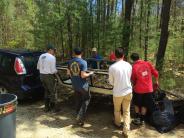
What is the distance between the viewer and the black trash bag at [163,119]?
7.17 meters

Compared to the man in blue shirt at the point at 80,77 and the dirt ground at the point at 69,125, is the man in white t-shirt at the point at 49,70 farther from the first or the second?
the man in blue shirt at the point at 80,77

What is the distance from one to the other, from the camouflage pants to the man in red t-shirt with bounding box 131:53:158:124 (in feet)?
7.26

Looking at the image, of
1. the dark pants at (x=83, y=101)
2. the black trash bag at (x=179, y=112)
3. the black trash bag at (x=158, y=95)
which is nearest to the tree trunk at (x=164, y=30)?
the black trash bag at (x=158, y=95)

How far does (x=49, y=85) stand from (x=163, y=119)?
301 centimetres

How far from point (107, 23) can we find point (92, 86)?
24.9 feet

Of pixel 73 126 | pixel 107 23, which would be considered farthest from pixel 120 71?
pixel 107 23

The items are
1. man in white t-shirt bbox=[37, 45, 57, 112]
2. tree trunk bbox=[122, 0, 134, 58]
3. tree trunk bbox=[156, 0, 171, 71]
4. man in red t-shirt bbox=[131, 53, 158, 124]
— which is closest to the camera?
man in red t-shirt bbox=[131, 53, 158, 124]

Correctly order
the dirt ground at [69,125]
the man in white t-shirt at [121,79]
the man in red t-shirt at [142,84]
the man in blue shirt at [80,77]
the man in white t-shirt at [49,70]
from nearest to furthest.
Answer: the man in white t-shirt at [121,79] < the dirt ground at [69,125] < the man in red t-shirt at [142,84] < the man in blue shirt at [80,77] < the man in white t-shirt at [49,70]

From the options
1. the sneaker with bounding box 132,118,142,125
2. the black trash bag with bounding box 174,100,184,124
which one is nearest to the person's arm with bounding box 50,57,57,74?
the sneaker with bounding box 132,118,142,125

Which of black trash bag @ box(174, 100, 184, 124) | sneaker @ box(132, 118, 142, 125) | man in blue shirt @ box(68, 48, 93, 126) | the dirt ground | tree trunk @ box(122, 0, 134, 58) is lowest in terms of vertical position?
the dirt ground

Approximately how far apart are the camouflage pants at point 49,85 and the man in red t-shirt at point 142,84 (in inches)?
87.2

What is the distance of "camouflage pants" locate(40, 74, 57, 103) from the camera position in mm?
8303

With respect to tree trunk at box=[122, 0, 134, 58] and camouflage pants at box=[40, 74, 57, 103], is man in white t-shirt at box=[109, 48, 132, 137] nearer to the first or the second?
camouflage pants at box=[40, 74, 57, 103]

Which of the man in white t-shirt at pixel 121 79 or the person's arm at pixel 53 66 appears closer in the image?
the man in white t-shirt at pixel 121 79
